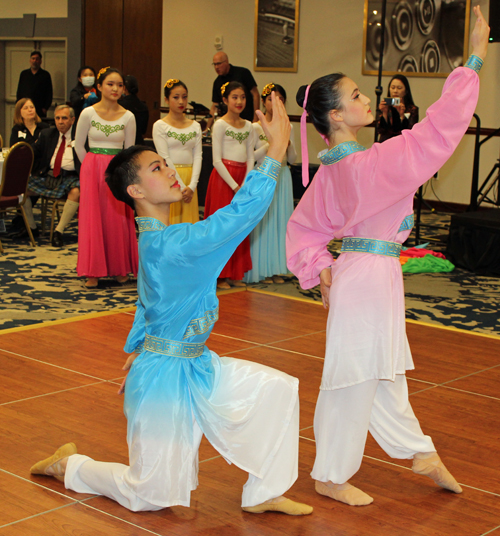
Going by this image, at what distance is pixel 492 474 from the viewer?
2.69 metres

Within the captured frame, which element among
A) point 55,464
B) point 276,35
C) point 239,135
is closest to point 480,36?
point 55,464

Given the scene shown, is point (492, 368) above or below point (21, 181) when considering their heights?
below

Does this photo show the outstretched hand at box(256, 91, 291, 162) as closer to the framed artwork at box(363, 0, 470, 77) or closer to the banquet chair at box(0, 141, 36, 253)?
the banquet chair at box(0, 141, 36, 253)

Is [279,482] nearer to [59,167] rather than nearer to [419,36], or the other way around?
[59,167]

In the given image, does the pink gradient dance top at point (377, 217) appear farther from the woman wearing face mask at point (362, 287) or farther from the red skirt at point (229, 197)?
the red skirt at point (229, 197)

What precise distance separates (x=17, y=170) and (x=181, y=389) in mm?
5017

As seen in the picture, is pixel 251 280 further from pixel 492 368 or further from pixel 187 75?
pixel 187 75

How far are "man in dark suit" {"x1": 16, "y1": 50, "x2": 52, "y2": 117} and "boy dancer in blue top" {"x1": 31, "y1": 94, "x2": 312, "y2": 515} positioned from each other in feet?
31.6

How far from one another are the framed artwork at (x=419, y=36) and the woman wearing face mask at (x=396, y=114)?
6.28 ft

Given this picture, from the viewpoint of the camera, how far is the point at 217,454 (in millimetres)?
2816

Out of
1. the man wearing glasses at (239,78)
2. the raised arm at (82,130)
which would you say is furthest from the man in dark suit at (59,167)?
the man wearing glasses at (239,78)

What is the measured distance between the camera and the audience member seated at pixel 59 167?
23.0ft

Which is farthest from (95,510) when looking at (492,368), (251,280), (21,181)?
(21,181)

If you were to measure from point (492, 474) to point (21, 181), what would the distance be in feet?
17.2
